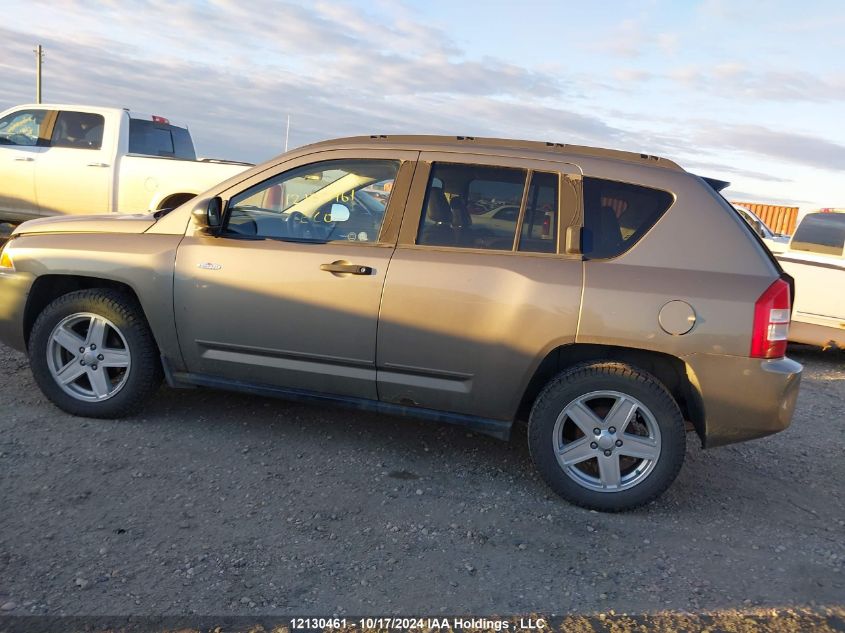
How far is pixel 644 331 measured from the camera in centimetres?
375

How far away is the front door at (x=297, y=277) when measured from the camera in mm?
4102

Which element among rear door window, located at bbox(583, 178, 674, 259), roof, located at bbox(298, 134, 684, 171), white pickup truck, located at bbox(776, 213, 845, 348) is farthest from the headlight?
white pickup truck, located at bbox(776, 213, 845, 348)

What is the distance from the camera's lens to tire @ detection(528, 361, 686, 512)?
380 centimetres

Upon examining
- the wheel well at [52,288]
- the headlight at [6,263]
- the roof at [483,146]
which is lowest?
the wheel well at [52,288]

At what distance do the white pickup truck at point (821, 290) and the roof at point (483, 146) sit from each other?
441 centimetres

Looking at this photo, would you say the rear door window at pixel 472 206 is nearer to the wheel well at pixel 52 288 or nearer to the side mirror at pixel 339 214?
the side mirror at pixel 339 214

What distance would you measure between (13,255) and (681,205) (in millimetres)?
3993

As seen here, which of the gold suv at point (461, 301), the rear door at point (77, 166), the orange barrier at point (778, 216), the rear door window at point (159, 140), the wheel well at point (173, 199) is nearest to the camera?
the gold suv at point (461, 301)

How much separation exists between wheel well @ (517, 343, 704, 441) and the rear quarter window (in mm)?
4944

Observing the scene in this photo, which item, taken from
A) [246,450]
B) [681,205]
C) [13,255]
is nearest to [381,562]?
[246,450]

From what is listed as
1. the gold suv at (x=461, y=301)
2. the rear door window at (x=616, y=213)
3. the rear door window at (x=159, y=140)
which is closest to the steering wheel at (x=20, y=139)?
the rear door window at (x=159, y=140)

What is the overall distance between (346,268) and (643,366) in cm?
169

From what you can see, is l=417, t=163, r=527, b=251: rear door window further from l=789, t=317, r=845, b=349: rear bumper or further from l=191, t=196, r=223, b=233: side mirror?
l=789, t=317, r=845, b=349: rear bumper

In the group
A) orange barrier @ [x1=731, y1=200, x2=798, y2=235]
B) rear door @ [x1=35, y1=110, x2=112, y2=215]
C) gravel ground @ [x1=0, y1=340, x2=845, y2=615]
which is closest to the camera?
gravel ground @ [x1=0, y1=340, x2=845, y2=615]
